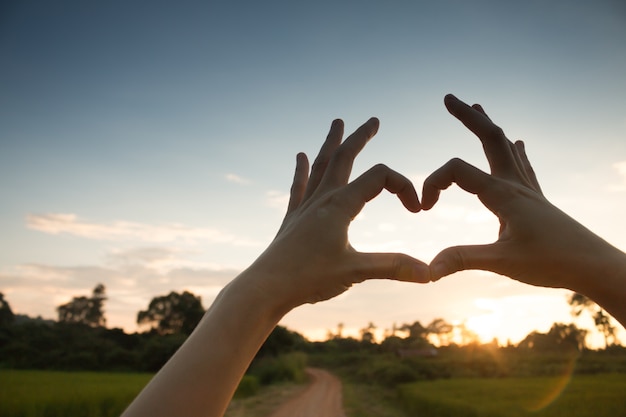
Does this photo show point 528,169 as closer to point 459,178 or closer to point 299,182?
point 459,178

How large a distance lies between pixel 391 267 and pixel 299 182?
2.18ft

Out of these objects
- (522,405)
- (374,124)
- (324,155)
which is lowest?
(522,405)

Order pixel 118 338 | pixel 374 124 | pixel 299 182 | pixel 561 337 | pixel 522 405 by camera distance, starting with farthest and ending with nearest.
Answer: pixel 561 337, pixel 118 338, pixel 522 405, pixel 299 182, pixel 374 124

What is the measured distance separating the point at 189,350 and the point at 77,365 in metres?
46.9

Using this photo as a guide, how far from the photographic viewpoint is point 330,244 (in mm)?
1532

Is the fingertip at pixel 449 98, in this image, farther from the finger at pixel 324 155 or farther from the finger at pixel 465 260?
the finger at pixel 465 260

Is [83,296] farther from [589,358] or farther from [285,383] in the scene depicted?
Answer: [589,358]

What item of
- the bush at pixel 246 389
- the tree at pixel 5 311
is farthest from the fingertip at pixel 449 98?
the tree at pixel 5 311

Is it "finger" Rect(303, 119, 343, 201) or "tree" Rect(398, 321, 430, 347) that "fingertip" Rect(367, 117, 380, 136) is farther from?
"tree" Rect(398, 321, 430, 347)

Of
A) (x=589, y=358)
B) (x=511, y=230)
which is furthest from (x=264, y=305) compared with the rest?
(x=589, y=358)

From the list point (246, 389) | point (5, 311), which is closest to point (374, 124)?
point (246, 389)

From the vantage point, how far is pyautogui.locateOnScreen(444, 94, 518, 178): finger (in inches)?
72.3

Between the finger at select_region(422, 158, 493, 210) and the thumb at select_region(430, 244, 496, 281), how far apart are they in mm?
236

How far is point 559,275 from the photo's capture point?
158 centimetres
